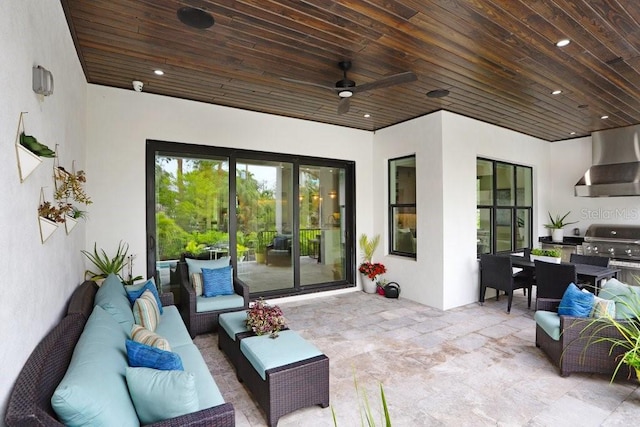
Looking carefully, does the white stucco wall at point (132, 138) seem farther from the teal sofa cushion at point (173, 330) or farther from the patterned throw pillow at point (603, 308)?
the patterned throw pillow at point (603, 308)

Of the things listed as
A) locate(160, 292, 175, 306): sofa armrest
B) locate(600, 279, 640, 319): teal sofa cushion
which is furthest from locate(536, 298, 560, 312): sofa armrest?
locate(160, 292, 175, 306): sofa armrest

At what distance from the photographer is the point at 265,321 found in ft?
9.63

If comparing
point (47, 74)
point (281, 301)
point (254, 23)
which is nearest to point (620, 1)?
point (254, 23)

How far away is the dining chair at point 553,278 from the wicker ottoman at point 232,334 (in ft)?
12.9

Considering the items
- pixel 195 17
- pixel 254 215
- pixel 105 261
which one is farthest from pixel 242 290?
pixel 195 17

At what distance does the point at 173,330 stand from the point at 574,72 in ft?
16.5

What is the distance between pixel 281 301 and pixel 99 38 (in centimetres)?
421

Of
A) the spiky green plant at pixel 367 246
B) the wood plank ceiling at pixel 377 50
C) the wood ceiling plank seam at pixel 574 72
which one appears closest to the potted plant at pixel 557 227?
the wood plank ceiling at pixel 377 50

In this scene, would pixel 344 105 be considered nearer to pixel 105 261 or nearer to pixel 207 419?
pixel 207 419

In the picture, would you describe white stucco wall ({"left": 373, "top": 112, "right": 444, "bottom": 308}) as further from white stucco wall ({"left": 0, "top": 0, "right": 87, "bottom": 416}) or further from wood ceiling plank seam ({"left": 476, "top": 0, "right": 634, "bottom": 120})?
white stucco wall ({"left": 0, "top": 0, "right": 87, "bottom": 416})

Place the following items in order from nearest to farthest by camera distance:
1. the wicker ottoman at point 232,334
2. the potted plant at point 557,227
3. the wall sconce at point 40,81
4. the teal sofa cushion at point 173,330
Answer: the wall sconce at point 40,81
the teal sofa cushion at point 173,330
the wicker ottoman at point 232,334
the potted plant at point 557,227

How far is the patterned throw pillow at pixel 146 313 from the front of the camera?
9.35ft

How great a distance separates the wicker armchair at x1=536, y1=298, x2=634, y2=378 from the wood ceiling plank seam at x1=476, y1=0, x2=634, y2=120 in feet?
8.41

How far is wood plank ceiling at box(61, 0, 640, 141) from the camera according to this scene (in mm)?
2625
